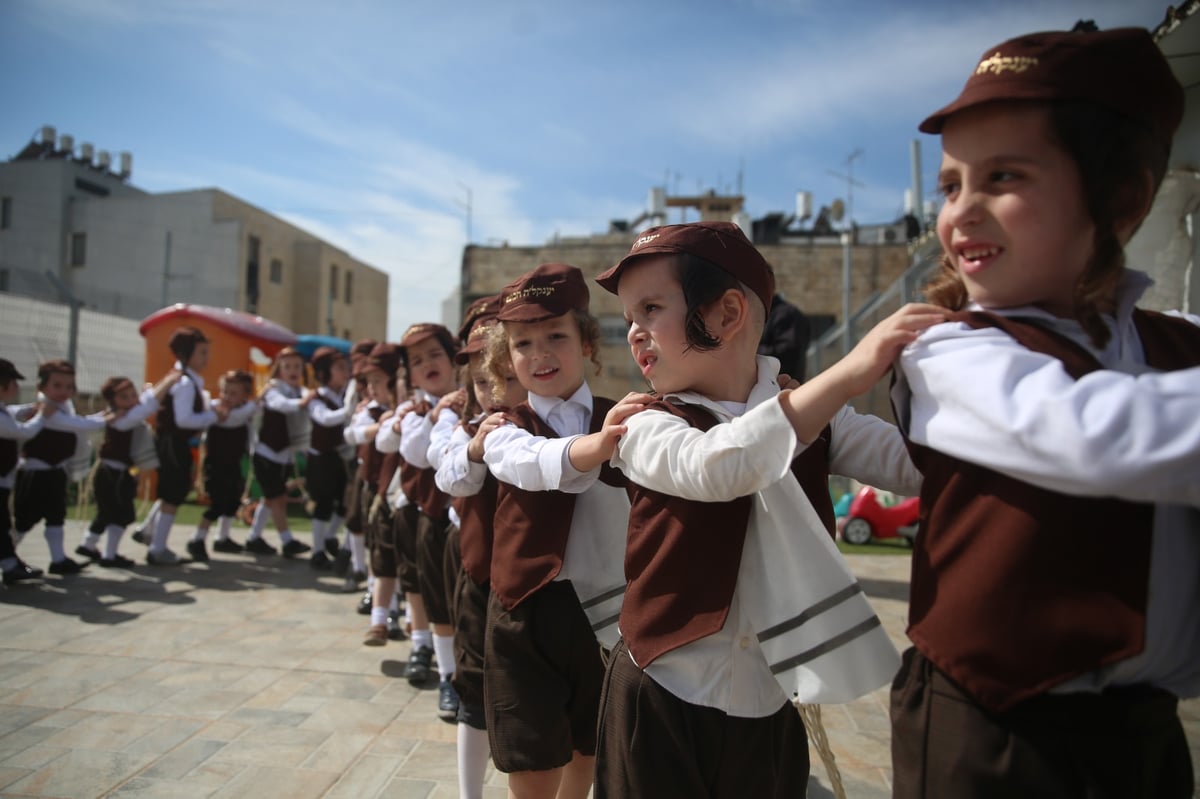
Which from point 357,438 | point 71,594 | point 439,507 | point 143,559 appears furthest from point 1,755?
point 143,559

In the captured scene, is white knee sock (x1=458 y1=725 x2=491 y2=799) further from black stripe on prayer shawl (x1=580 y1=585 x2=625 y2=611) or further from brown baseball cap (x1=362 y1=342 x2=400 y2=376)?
brown baseball cap (x1=362 y1=342 x2=400 y2=376)

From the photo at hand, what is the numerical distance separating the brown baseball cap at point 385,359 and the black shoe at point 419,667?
7.70ft

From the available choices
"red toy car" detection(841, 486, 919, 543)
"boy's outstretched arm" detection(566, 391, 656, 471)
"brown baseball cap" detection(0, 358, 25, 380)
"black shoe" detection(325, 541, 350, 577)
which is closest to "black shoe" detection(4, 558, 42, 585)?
"brown baseball cap" detection(0, 358, 25, 380)

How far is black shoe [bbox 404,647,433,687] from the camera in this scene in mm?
4406

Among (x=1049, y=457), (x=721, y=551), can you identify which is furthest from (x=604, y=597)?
(x=1049, y=457)

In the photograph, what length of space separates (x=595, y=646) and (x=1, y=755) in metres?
2.99

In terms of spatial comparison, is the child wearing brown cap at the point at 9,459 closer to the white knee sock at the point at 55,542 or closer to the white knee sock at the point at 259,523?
the white knee sock at the point at 55,542

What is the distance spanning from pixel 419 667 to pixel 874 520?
6.48m

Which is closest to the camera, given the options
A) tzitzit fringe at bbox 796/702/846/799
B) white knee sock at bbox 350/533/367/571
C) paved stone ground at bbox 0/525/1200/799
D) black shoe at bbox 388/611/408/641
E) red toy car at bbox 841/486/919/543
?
tzitzit fringe at bbox 796/702/846/799

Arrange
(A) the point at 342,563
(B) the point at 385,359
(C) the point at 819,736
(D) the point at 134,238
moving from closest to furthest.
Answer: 1. (C) the point at 819,736
2. (B) the point at 385,359
3. (A) the point at 342,563
4. (D) the point at 134,238

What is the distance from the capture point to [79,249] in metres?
32.1

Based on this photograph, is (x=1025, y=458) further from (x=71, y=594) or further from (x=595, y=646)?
(x=71, y=594)

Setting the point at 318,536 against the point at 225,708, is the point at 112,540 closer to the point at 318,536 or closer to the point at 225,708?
the point at 318,536

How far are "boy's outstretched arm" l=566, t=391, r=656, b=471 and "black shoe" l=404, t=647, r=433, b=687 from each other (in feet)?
9.98
